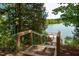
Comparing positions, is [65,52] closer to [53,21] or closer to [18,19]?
[53,21]

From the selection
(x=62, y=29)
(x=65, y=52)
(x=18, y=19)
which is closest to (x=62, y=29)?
(x=62, y=29)

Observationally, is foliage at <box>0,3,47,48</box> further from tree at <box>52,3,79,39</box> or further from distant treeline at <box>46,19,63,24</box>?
tree at <box>52,3,79,39</box>

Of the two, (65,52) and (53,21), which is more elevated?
(53,21)

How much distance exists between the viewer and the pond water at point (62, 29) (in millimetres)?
3099

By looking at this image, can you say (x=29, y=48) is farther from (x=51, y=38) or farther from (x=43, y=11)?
(x=43, y=11)

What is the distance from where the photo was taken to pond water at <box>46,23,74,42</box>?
3099 millimetres

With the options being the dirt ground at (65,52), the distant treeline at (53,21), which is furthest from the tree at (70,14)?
the dirt ground at (65,52)

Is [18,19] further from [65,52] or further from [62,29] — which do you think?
[65,52]

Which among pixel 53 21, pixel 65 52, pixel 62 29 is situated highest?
pixel 53 21

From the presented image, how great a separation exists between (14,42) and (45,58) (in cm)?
47

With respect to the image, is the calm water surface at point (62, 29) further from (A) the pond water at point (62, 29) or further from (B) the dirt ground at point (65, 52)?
(B) the dirt ground at point (65, 52)

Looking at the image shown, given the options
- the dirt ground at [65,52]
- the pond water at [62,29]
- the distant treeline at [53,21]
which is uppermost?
the distant treeline at [53,21]

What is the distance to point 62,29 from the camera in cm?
311

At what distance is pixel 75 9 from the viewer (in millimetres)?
3135
